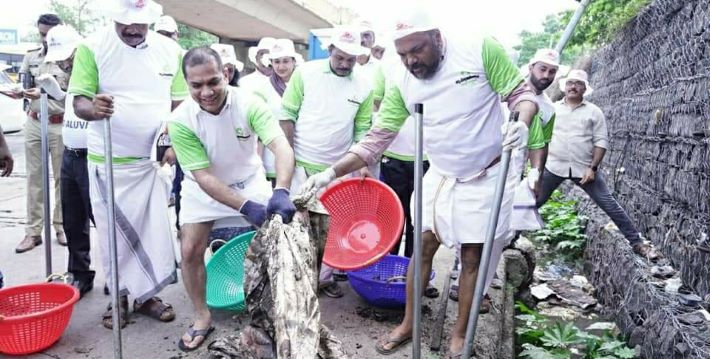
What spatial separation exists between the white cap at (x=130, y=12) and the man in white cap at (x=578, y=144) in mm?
4035

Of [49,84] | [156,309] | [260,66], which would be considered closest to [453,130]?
[156,309]

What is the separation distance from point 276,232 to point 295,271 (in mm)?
187

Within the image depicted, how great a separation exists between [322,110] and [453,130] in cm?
116

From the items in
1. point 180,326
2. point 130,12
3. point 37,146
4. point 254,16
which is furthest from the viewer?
point 254,16

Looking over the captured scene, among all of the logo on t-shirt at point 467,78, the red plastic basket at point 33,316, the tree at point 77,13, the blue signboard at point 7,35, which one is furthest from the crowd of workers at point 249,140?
the blue signboard at point 7,35

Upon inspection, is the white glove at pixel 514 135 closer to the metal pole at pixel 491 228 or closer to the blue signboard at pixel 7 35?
the metal pole at pixel 491 228

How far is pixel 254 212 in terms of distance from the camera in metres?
2.57

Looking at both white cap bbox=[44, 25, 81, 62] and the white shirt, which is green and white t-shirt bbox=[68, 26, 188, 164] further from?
white cap bbox=[44, 25, 81, 62]

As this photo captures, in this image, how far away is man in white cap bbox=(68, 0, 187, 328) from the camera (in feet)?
9.79

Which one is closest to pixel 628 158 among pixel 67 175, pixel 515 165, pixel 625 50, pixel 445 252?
pixel 625 50

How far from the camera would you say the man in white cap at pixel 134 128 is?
2984 millimetres

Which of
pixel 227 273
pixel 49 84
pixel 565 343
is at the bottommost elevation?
pixel 565 343

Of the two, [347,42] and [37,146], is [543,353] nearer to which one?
[347,42]

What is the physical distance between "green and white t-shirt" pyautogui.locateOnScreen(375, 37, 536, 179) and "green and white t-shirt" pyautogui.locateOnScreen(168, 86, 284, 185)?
28.3 inches
